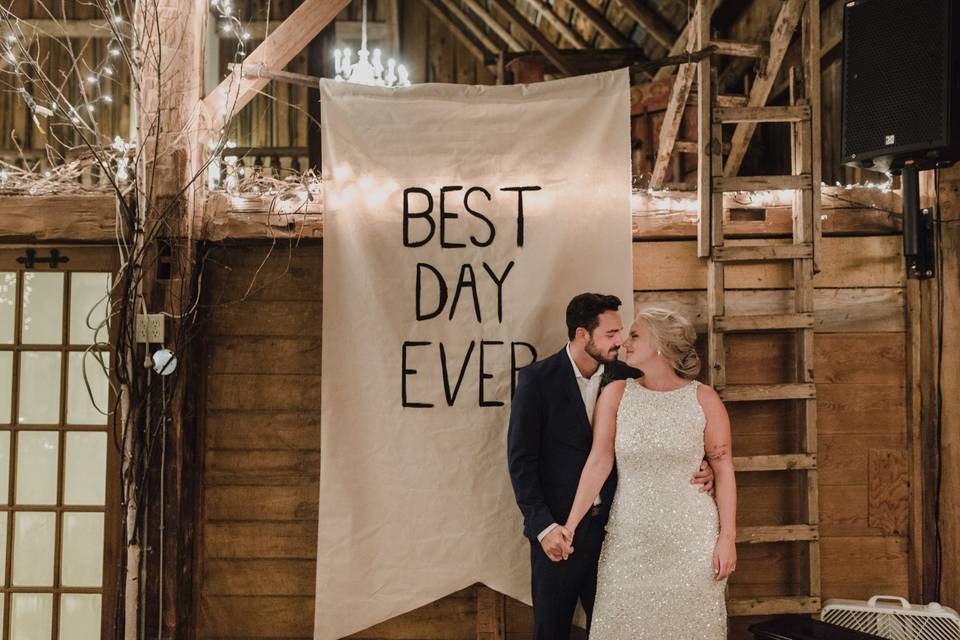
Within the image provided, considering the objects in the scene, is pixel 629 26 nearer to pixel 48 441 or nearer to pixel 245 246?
pixel 245 246

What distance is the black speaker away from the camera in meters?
2.73

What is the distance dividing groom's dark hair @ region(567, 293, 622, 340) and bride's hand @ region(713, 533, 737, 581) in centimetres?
87

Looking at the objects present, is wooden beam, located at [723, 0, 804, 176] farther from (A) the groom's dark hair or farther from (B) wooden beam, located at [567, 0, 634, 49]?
(B) wooden beam, located at [567, 0, 634, 49]

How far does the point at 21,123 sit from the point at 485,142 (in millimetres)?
7468

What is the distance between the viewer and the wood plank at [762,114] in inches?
120

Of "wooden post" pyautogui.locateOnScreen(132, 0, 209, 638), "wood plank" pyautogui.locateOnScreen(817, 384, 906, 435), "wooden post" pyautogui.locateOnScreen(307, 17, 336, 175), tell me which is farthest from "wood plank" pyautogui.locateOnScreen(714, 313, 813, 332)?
"wooden post" pyautogui.locateOnScreen(307, 17, 336, 175)

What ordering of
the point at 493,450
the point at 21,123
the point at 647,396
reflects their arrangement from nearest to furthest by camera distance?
the point at 647,396, the point at 493,450, the point at 21,123

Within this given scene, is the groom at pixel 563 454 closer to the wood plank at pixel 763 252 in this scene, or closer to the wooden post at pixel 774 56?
the wood plank at pixel 763 252

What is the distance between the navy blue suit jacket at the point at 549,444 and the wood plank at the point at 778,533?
0.76 m

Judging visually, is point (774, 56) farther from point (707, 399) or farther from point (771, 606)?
point (771, 606)

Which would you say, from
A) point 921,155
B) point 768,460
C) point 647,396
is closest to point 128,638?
point 647,396

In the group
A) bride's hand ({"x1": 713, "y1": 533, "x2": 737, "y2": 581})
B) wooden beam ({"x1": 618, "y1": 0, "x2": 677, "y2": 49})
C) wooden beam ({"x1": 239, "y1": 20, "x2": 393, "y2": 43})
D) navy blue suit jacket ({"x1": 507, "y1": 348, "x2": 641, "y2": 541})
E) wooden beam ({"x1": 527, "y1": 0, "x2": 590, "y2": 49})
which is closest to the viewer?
bride's hand ({"x1": 713, "y1": 533, "x2": 737, "y2": 581})

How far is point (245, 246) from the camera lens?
11.0ft

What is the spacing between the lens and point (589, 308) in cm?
269
